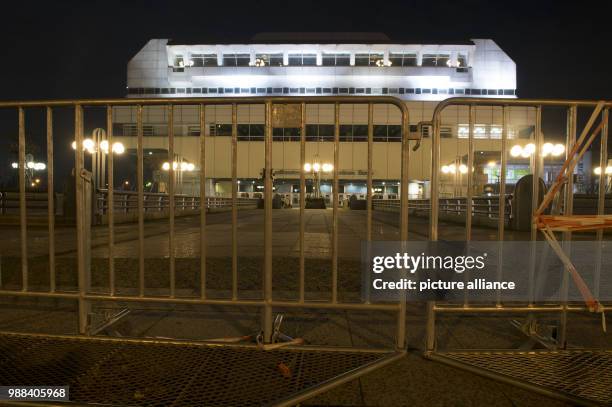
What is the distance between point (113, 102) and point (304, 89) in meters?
53.3

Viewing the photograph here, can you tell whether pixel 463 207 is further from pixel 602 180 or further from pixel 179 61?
pixel 179 61

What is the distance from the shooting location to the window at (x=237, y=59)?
55.9 metres

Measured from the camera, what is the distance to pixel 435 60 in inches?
2186

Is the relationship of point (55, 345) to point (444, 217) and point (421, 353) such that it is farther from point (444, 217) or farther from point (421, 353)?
point (444, 217)

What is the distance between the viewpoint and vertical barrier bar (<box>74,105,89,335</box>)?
10.0ft

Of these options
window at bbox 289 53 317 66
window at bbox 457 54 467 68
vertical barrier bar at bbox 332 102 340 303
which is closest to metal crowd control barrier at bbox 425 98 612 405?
vertical barrier bar at bbox 332 102 340 303

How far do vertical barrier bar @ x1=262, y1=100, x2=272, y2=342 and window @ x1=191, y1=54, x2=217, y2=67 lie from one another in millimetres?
58433

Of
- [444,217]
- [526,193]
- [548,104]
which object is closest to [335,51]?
[444,217]

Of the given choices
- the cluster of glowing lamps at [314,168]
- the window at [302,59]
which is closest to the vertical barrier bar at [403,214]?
the cluster of glowing lamps at [314,168]

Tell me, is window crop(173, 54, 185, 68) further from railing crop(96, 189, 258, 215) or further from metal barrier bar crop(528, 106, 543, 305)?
metal barrier bar crop(528, 106, 543, 305)

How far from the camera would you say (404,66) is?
55.1 m

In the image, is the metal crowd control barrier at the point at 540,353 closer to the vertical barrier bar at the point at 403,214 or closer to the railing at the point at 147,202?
the vertical barrier bar at the point at 403,214

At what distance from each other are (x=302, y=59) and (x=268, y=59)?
4904 mm

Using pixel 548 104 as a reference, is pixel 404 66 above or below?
above
